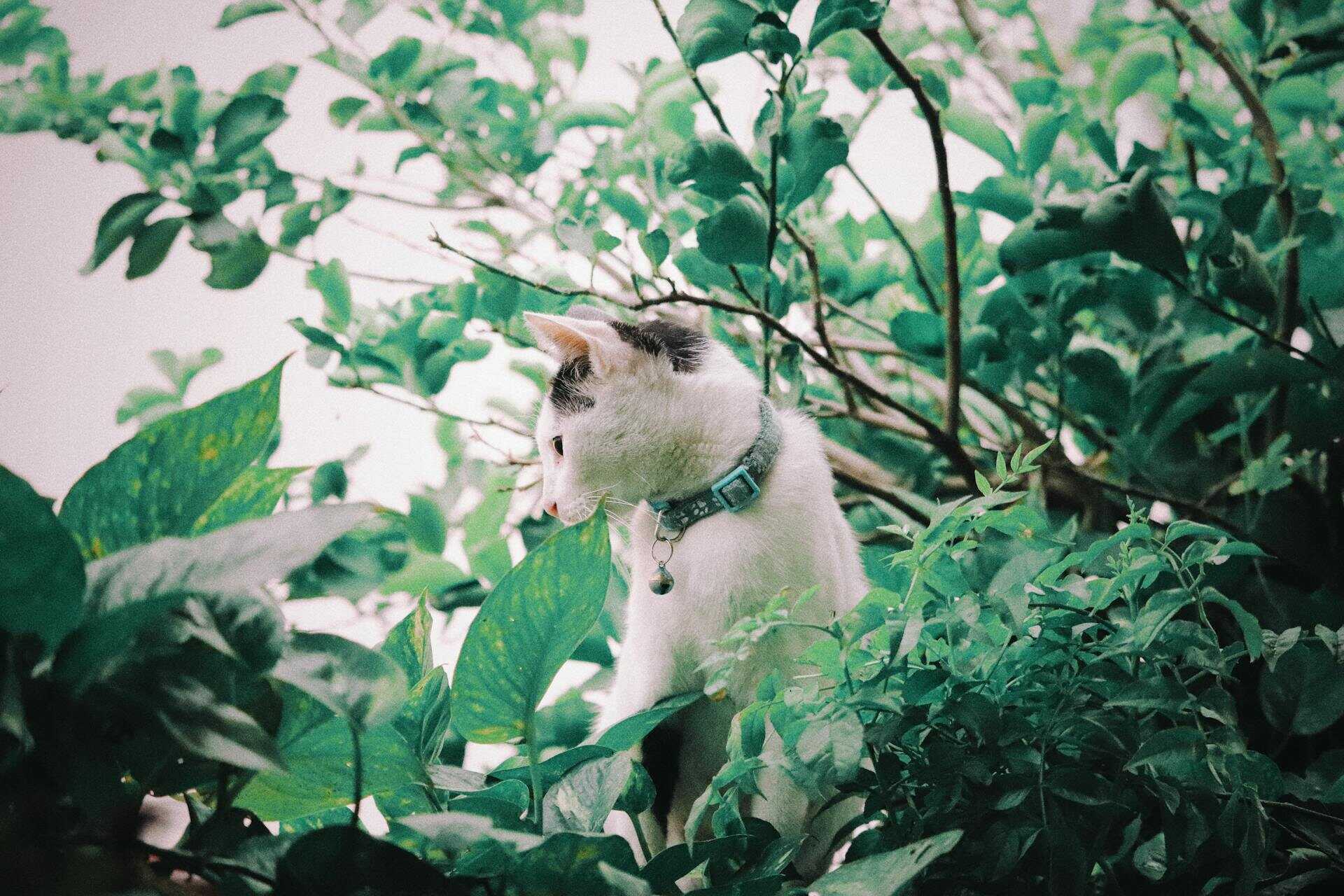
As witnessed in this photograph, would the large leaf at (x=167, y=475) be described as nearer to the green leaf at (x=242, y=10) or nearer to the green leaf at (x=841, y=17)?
the green leaf at (x=841, y=17)

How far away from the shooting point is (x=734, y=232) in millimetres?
681

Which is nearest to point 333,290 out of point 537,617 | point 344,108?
point 344,108

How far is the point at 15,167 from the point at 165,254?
414mm

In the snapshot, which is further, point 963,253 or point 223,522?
point 963,253

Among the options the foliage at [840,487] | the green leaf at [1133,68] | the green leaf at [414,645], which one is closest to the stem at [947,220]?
the foliage at [840,487]

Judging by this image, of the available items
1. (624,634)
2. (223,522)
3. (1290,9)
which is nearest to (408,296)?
(624,634)

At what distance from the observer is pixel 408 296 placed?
93 cm

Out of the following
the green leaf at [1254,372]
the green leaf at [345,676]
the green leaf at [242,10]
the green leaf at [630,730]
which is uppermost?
the green leaf at [242,10]

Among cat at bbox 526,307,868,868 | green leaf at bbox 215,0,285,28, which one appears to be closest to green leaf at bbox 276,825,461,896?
cat at bbox 526,307,868,868

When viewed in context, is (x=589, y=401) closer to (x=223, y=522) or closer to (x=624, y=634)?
(x=624, y=634)

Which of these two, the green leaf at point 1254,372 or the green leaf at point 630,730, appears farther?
the green leaf at point 1254,372

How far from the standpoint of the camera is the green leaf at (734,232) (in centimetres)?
68

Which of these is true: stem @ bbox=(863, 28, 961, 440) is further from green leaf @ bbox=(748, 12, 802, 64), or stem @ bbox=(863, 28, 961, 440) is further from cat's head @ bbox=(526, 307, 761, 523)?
cat's head @ bbox=(526, 307, 761, 523)

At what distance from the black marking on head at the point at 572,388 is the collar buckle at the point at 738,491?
6.2 inches
